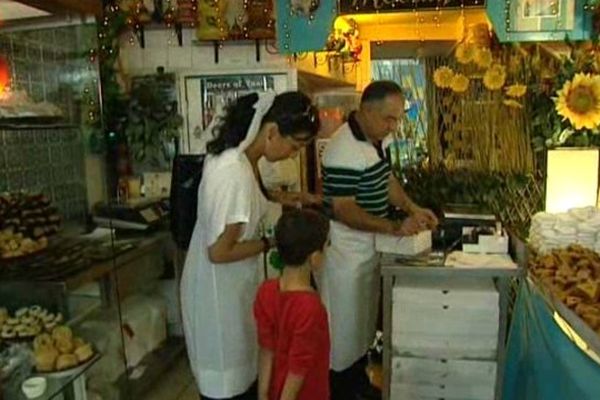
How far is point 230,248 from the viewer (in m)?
1.81

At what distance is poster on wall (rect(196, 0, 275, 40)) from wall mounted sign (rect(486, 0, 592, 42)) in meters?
1.14

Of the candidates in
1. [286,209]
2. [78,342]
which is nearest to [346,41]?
[286,209]

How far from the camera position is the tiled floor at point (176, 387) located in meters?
2.96

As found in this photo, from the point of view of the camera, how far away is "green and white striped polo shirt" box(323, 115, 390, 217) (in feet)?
7.92

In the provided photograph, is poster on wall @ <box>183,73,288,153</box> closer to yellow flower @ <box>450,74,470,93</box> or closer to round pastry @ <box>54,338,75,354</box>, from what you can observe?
yellow flower @ <box>450,74,470,93</box>

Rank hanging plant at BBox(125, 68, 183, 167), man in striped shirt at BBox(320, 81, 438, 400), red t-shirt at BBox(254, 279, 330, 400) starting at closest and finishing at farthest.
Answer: red t-shirt at BBox(254, 279, 330, 400)
man in striped shirt at BBox(320, 81, 438, 400)
hanging plant at BBox(125, 68, 183, 167)

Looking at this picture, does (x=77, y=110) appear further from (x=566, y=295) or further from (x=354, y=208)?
(x=566, y=295)

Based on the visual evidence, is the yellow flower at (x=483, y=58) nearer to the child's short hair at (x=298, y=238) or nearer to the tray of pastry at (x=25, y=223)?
the child's short hair at (x=298, y=238)

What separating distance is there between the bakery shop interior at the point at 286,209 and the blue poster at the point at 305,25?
0.01 m

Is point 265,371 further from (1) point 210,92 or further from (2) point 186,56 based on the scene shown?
(2) point 186,56

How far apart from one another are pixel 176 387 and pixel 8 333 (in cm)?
137

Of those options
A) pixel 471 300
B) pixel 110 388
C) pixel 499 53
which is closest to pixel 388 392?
pixel 471 300

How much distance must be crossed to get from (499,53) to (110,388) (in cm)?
255

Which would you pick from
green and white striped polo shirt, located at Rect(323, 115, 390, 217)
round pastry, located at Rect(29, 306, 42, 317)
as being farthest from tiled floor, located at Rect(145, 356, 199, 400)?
green and white striped polo shirt, located at Rect(323, 115, 390, 217)
